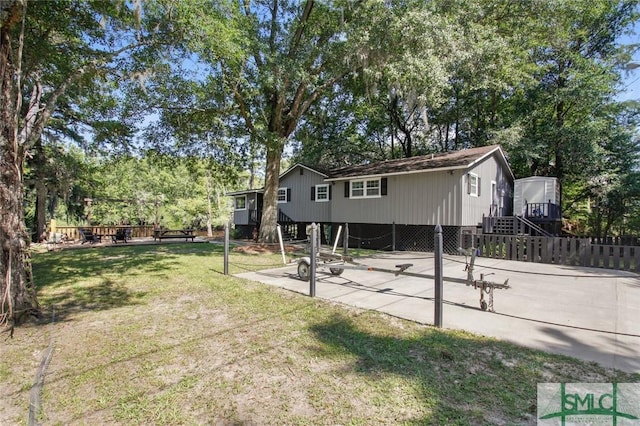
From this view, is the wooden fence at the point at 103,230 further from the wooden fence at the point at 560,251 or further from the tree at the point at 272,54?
the wooden fence at the point at 560,251

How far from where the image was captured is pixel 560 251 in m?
9.71

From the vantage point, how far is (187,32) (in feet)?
23.9

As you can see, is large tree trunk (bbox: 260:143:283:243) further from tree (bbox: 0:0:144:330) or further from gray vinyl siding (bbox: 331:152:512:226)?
tree (bbox: 0:0:144:330)

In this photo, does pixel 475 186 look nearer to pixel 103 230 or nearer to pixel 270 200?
pixel 270 200

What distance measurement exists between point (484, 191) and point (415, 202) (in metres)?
3.37

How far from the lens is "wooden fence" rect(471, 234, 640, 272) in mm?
8594

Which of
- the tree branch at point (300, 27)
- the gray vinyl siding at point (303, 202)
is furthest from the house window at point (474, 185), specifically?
the tree branch at point (300, 27)

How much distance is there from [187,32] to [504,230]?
1300 centimetres

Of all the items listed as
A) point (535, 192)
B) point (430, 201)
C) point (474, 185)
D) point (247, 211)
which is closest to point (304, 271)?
point (430, 201)

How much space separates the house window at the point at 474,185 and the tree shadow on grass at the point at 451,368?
402 inches

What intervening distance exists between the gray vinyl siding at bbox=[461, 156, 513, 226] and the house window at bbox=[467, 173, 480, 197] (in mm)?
135

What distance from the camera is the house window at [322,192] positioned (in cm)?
1733

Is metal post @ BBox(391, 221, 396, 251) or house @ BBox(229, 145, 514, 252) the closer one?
house @ BBox(229, 145, 514, 252)

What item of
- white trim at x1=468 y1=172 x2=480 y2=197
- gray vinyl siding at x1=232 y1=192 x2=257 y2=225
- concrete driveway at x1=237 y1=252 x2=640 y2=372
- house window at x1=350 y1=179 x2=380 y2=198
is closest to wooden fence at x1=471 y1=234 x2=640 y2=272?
concrete driveway at x1=237 y1=252 x2=640 y2=372
